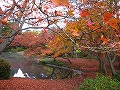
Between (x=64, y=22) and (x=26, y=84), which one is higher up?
(x=64, y=22)

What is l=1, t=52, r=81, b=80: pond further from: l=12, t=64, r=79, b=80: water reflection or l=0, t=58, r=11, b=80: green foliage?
l=0, t=58, r=11, b=80: green foliage

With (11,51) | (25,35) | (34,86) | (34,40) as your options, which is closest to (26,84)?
(34,86)

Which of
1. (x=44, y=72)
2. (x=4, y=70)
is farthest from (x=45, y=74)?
(x=4, y=70)

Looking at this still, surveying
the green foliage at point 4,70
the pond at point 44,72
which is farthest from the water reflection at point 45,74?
the green foliage at point 4,70

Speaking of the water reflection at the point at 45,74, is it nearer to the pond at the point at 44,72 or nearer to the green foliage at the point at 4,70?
the pond at the point at 44,72

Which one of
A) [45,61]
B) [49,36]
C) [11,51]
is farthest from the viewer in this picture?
[11,51]

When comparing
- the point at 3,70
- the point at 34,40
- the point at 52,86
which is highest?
the point at 34,40

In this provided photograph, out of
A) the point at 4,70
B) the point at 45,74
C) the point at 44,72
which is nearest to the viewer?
the point at 4,70

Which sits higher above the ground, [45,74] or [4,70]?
[4,70]

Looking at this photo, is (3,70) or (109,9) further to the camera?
(3,70)

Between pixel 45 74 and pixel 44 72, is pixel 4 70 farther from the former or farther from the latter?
pixel 44 72

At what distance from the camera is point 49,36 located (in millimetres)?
21438

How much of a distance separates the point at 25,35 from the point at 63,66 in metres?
5.85

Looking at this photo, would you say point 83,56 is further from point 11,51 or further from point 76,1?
point 76,1
